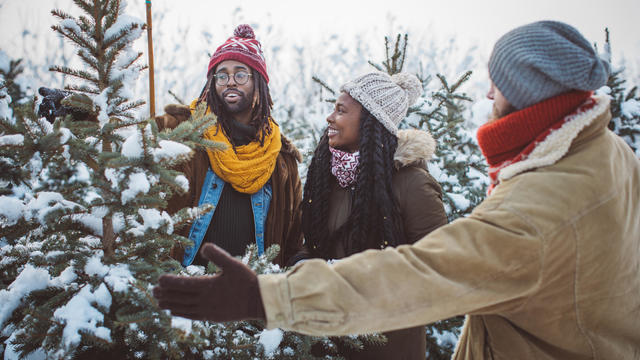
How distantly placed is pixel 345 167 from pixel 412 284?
145 cm

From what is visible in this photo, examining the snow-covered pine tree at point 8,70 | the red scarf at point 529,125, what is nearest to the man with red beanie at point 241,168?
the snow-covered pine tree at point 8,70

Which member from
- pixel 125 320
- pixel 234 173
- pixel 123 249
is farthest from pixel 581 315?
pixel 234 173

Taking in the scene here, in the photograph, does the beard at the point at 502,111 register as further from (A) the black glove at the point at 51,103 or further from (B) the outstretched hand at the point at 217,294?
(A) the black glove at the point at 51,103

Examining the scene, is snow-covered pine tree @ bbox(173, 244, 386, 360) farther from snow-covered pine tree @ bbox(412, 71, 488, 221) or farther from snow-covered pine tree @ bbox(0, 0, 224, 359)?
snow-covered pine tree @ bbox(412, 71, 488, 221)

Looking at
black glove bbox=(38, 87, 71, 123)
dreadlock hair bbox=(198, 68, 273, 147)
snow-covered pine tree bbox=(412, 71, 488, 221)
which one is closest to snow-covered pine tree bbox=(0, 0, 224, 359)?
black glove bbox=(38, 87, 71, 123)

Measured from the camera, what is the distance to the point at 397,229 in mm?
2223

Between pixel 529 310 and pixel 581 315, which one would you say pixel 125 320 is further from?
pixel 581 315

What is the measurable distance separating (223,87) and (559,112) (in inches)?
97.7

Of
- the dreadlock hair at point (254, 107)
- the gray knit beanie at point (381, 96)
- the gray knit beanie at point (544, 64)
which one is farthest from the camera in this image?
the dreadlock hair at point (254, 107)

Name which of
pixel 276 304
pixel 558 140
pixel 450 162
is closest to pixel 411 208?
pixel 558 140

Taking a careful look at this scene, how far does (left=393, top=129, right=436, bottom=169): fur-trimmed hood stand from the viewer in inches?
92.9

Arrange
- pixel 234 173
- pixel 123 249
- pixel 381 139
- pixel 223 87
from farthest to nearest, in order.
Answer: pixel 223 87 < pixel 234 173 < pixel 381 139 < pixel 123 249

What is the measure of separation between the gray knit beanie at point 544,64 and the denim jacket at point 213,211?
1978 millimetres

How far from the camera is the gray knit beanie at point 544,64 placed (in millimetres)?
1163
